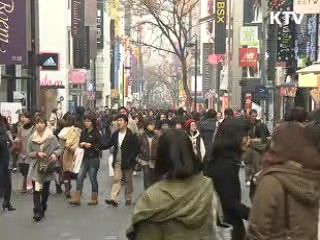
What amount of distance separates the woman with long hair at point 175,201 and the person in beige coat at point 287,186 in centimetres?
30

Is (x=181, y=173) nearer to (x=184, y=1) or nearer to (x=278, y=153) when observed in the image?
(x=278, y=153)

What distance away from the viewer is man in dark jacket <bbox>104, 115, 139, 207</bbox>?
45.4ft

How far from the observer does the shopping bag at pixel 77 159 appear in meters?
14.1

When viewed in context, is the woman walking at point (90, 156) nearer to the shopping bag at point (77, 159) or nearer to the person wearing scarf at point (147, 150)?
the shopping bag at point (77, 159)

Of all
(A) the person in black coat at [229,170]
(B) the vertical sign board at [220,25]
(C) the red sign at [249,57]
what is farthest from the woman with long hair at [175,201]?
(B) the vertical sign board at [220,25]

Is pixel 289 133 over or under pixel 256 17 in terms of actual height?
under

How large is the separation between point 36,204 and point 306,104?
24598mm

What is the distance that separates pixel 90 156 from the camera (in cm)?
1405

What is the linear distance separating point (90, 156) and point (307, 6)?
859cm

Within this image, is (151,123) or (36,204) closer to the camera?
(36,204)

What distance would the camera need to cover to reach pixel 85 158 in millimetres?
Result: 14117

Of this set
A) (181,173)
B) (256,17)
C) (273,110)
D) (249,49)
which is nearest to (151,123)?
(181,173)

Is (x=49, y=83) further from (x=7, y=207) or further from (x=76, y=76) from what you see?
(x=7, y=207)

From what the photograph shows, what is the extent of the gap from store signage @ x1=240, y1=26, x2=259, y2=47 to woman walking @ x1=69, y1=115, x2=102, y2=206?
3942 centimetres
